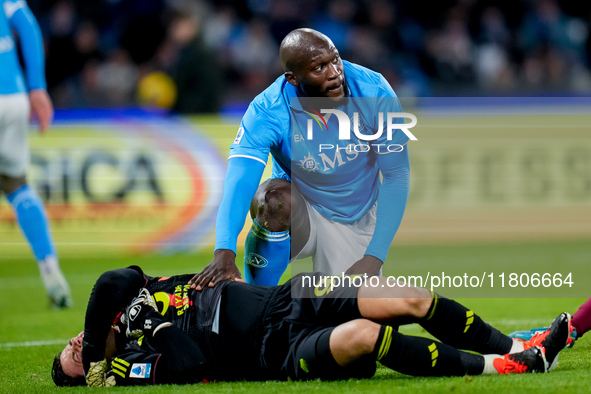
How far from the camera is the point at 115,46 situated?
13.1 m

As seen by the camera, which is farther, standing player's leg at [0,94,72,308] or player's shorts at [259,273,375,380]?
standing player's leg at [0,94,72,308]

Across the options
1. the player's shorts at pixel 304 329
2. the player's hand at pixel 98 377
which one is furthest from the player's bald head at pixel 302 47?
the player's hand at pixel 98 377

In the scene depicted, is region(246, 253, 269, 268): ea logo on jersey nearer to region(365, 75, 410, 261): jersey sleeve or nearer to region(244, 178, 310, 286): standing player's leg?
region(244, 178, 310, 286): standing player's leg

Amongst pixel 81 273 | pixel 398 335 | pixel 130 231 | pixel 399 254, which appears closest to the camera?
pixel 398 335

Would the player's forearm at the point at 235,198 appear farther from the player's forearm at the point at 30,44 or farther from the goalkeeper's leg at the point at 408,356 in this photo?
the player's forearm at the point at 30,44

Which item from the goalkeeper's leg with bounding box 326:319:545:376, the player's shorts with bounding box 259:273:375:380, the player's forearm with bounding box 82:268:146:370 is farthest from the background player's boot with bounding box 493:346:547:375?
the player's forearm with bounding box 82:268:146:370

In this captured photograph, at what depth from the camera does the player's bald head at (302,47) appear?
459 centimetres

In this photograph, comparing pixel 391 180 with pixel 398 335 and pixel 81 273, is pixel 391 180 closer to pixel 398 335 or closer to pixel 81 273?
pixel 398 335

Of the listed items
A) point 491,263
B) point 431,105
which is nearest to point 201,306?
point 491,263

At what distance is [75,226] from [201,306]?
20.4ft

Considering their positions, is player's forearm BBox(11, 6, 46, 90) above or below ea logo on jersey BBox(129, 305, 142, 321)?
above

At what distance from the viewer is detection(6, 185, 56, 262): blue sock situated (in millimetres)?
7257

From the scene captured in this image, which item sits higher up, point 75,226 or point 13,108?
point 13,108

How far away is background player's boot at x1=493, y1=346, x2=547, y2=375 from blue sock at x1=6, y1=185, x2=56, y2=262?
4.46 m
